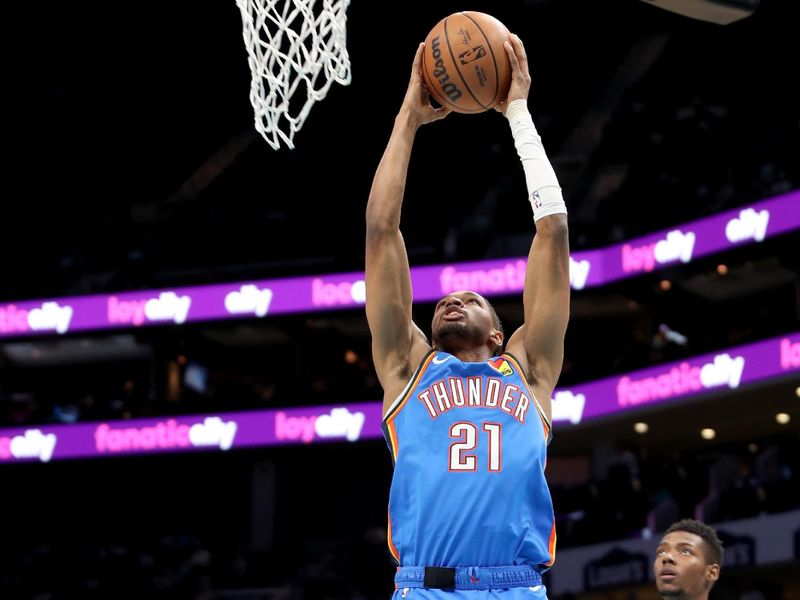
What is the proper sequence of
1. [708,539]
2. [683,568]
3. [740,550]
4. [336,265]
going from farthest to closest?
[336,265] → [740,550] → [708,539] → [683,568]

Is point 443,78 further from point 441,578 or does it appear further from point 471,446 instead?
point 441,578

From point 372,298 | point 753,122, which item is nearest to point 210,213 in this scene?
point 753,122

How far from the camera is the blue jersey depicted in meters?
3.77

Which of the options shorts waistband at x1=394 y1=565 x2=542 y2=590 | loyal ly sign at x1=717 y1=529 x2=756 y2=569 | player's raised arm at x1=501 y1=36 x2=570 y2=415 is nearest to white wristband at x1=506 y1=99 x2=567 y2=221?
player's raised arm at x1=501 y1=36 x2=570 y2=415

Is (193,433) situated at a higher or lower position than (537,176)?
higher

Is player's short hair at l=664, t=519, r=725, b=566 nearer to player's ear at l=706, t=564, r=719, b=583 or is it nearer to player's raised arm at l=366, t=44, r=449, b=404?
player's ear at l=706, t=564, r=719, b=583

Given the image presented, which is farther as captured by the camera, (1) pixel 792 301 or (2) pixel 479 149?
(2) pixel 479 149

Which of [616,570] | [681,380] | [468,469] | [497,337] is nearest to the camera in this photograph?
[468,469]

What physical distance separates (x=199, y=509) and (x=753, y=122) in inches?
401

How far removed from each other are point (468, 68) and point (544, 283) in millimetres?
773

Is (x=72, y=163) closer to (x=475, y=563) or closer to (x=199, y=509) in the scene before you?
(x=199, y=509)

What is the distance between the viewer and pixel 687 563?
524 centimetres

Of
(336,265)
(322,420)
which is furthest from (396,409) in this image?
(336,265)

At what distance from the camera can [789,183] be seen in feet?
46.2
